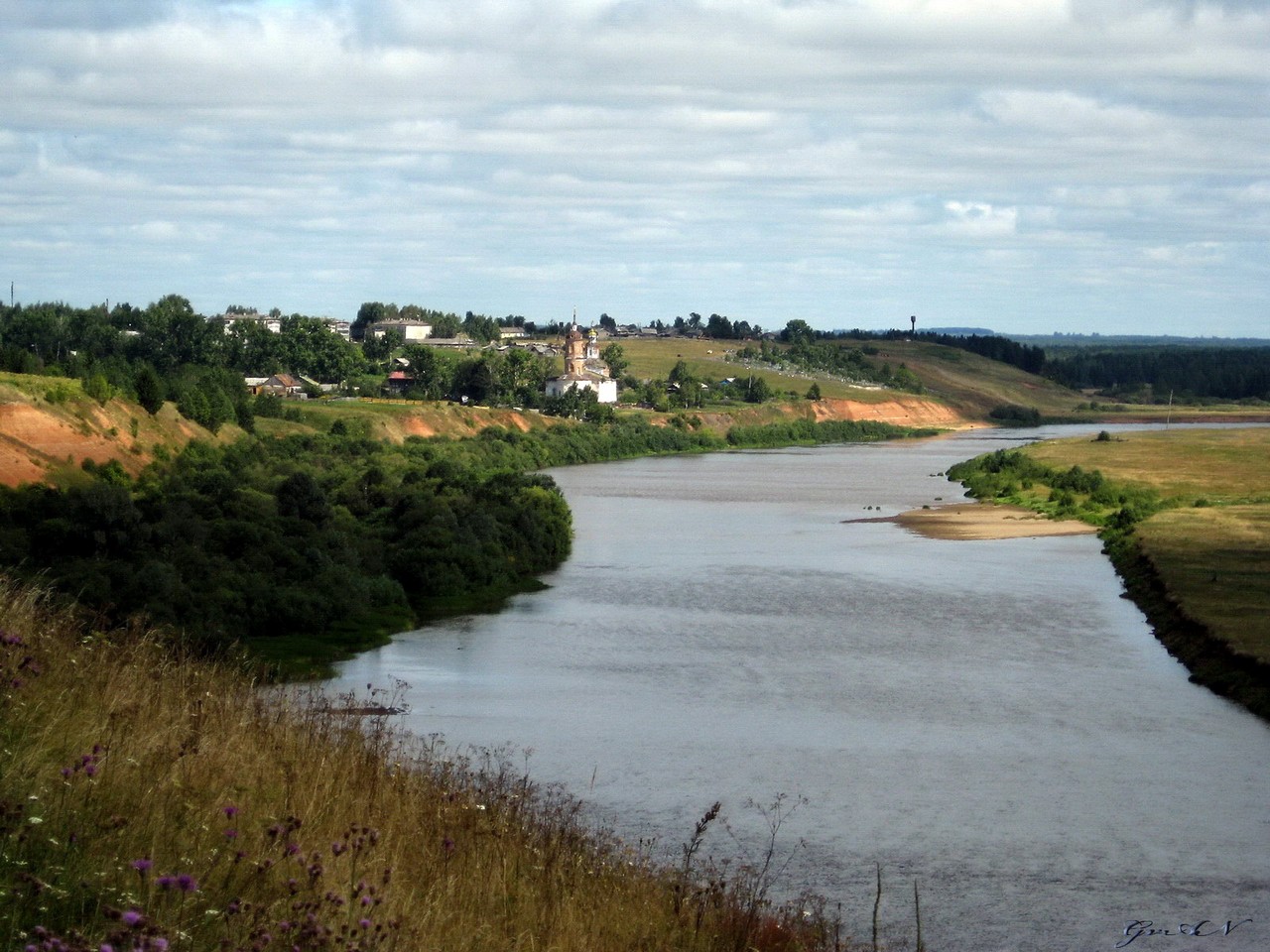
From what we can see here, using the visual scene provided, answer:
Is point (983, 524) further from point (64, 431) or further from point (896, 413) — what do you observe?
point (896, 413)

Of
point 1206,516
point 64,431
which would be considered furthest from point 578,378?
point 1206,516

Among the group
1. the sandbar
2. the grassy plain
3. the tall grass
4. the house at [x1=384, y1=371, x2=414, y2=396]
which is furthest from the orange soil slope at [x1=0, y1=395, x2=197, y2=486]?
the house at [x1=384, y1=371, x2=414, y2=396]

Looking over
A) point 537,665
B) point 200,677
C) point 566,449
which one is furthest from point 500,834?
point 566,449

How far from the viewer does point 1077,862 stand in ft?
54.9

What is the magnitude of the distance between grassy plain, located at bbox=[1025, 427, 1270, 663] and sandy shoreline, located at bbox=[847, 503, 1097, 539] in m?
3.63

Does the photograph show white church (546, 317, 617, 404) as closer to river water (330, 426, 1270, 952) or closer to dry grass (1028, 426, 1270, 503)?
dry grass (1028, 426, 1270, 503)

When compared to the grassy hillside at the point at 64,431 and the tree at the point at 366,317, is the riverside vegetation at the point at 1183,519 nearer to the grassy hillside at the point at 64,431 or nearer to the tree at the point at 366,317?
the grassy hillside at the point at 64,431

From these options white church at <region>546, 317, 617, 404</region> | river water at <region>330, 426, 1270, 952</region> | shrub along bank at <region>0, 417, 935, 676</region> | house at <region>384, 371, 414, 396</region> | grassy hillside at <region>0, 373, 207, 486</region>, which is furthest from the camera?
white church at <region>546, 317, 617, 404</region>

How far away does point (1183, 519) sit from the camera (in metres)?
51.9

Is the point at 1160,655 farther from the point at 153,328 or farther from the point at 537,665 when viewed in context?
the point at 153,328

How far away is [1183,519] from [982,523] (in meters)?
7.29

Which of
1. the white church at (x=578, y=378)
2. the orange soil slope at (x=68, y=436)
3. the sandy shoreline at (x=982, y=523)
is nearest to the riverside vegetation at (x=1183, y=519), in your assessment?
the sandy shoreline at (x=982, y=523)

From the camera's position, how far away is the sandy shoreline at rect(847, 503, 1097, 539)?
174 ft

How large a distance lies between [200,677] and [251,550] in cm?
2402
